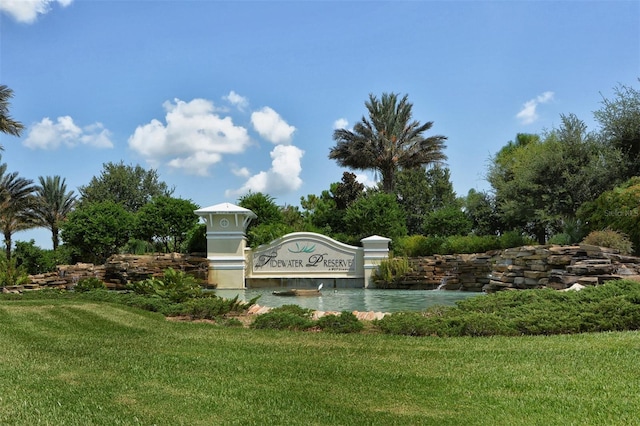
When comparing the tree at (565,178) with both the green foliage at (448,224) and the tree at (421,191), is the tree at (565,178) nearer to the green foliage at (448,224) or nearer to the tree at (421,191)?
the green foliage at (448,224)

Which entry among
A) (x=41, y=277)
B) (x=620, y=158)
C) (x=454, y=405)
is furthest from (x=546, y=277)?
(x=41, y=277)

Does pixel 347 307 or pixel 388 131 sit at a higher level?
pixel 388 131

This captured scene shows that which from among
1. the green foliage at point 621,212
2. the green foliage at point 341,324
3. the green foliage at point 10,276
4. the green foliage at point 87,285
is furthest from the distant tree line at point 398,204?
the green foliage at point 341,324

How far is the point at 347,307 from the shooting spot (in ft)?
36.7

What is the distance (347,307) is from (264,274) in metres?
8.44

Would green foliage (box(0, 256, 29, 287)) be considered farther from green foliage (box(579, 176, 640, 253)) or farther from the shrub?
green foliage (box(579, 176, 640, 253))

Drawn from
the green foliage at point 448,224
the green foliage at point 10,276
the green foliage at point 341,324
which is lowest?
the green foliage at point 341,324

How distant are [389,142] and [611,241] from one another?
15.5 m

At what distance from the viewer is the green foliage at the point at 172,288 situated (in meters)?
10.1

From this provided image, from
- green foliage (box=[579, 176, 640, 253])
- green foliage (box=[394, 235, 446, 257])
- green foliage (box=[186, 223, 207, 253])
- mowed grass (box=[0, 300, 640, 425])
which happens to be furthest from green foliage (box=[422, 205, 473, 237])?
mowed grass (box=[0, 300, 640, 425])

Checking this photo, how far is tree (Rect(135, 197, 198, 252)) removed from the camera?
2005 cm

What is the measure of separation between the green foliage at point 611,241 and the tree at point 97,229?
16.6m

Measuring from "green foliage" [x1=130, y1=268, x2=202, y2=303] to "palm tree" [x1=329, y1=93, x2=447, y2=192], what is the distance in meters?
17.4

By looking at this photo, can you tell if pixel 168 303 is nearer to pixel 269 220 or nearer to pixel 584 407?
pixel 584 407
